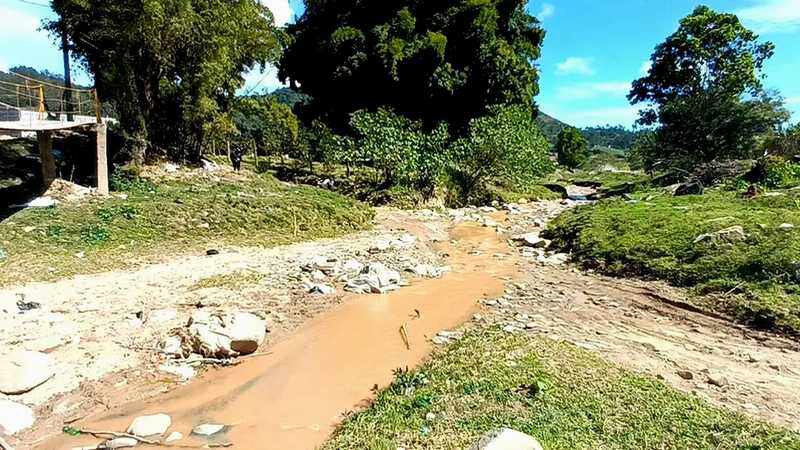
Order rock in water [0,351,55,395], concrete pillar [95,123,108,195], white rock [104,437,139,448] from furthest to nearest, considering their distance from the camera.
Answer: concrete pillar [95,123,108,195]
rock in water [0,351,55,395]
white rock [104,437,139,448]

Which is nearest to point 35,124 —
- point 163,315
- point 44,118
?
point 44,118

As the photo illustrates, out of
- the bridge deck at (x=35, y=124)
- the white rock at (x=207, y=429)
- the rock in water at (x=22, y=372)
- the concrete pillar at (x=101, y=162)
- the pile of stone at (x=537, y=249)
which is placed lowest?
the white rock at (x=207, y=429)

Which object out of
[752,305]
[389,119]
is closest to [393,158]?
[389,119]

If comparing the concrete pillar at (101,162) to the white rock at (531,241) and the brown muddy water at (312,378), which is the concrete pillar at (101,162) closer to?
the brown muddy water at (312,378)

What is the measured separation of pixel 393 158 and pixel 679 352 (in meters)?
15.1

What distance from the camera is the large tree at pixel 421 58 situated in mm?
22891

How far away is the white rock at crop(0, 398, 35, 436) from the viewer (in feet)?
14.6

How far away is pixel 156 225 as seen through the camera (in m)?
11.7

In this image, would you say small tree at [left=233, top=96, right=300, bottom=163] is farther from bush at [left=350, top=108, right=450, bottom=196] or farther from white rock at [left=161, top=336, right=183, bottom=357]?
white rock at [left=161, top=336, right=183, bottom=357]

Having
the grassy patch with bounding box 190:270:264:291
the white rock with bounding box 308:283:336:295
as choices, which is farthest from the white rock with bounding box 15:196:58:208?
the white rock with bounding box 308:283:336:295

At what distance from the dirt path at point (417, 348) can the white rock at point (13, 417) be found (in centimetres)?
22

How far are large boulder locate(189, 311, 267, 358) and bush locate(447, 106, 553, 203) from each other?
610 inches

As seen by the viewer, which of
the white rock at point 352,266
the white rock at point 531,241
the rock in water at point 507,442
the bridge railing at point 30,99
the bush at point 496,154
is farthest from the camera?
the bush at point 496,154

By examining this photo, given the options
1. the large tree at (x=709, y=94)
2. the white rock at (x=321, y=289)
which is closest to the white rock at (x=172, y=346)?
the white rock at (x=321, y=289)
